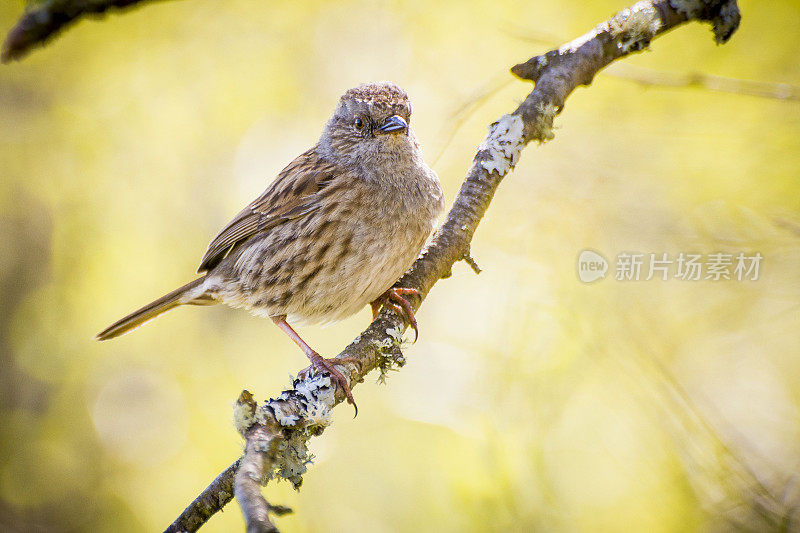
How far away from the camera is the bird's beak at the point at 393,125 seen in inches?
137

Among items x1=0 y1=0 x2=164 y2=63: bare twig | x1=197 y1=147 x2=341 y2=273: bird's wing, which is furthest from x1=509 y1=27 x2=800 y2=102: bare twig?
x1=0 y1=0 x2=164 y2=63: bare twig

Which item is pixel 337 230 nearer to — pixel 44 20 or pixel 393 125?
pixel 393 125

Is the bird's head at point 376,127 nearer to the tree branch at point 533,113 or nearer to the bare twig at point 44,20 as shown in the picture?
the tree branch at point 533,113

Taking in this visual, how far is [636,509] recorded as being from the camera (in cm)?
393

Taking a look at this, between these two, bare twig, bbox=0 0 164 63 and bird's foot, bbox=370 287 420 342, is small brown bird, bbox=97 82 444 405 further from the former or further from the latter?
bare twig, bbox=0 0 164 63

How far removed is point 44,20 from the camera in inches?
58.8

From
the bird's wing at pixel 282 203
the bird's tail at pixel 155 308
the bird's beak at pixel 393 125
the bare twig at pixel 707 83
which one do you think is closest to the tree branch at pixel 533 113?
the bare twig at pixel 707 83

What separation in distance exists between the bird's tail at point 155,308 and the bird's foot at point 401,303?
116 cm

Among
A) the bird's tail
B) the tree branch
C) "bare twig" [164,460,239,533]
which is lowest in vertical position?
"bare twig" [164,460,239,533]

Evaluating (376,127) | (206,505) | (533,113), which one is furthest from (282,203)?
(206,505)

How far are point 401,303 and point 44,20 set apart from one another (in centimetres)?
205

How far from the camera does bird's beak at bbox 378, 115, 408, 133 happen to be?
11.4 feet

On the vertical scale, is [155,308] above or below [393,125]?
above

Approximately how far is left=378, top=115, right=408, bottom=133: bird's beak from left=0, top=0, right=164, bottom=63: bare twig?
2026mm
